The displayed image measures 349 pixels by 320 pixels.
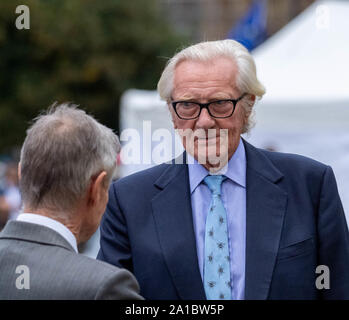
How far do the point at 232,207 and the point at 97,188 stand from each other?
635mm

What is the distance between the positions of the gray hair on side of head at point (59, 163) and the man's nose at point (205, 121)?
1.80ft

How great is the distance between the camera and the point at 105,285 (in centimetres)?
182

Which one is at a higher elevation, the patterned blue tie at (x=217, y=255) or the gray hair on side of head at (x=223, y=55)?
the gray hair on side of head at (x=223, y=55)

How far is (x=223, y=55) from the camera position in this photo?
258 cm

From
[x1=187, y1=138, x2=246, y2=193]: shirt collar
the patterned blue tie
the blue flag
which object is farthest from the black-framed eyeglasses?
the blue flag

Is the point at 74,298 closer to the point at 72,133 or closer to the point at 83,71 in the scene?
the point at 72,133

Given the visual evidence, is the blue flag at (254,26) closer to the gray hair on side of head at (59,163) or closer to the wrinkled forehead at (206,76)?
the wrinkled forehead at (206,76)

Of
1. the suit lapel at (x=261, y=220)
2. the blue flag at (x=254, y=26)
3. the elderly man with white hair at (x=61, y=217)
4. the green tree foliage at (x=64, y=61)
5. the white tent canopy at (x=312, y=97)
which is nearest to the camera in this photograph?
the elderly man with white hair at (x=61, y=217)

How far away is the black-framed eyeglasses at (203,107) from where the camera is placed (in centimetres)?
252

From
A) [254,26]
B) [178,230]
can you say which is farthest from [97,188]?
[254,26]

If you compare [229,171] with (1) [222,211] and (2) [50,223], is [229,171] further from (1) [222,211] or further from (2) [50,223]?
(2) [50,223]

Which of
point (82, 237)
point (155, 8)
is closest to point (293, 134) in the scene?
point (82, 237)

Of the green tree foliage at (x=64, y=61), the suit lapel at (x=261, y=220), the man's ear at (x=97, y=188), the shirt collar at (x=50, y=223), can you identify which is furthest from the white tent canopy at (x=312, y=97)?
the green tree foliage at (x=64, y=61)
